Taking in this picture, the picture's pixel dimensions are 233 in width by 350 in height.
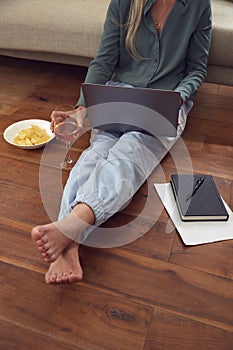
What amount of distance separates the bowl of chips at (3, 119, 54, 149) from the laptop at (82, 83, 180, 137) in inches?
11.1

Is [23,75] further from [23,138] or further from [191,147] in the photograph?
[191,147]

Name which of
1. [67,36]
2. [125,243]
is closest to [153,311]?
[125,243]

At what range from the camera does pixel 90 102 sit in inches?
52.2

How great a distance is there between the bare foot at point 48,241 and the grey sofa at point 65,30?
1078 mm

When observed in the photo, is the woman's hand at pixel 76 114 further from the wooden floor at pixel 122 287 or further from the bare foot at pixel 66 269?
the bare foot at pixel 66 269

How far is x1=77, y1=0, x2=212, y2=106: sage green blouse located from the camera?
142cm

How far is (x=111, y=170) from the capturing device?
119cm

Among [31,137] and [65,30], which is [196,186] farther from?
[65,30]

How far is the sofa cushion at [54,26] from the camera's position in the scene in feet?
5.87

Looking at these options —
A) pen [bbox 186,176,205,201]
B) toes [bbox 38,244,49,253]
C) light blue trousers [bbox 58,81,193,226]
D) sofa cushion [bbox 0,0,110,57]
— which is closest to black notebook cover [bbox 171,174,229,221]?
pen [bbox 186,176,205,201]

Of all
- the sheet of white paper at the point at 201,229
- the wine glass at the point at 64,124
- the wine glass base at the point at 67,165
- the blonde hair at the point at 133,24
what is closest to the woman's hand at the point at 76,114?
the wine glass at the point at 64,124

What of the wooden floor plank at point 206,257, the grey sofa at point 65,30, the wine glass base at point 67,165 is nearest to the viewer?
the wooden floor plank at point 206,257

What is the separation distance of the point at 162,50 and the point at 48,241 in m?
0.87

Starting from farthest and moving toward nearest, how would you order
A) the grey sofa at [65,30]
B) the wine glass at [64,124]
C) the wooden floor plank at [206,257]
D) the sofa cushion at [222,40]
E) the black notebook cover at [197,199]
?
the grey sofa at [65,30], the sofa cushion at [222,40], the wine glass at [64,124], the black notebook cover at [197,199], the wooden floor plank at [206,257]
